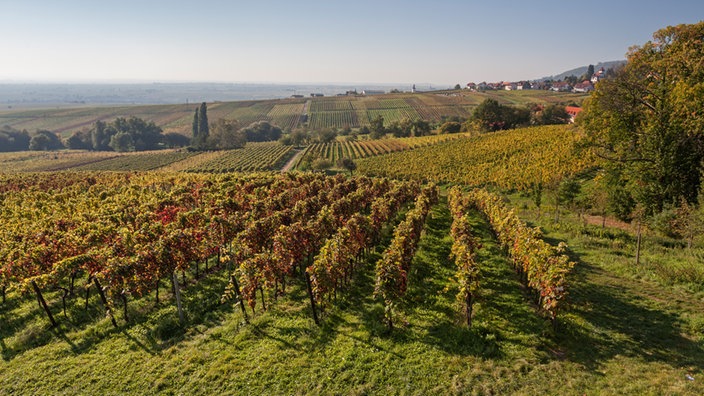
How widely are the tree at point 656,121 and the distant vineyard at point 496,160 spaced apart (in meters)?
5.13

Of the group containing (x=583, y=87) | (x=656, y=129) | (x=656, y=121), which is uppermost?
(x=583, y=87)

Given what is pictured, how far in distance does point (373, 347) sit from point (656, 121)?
105 ft

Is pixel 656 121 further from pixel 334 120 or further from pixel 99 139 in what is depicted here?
pixel 99 139

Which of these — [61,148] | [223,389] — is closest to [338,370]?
[223,389]

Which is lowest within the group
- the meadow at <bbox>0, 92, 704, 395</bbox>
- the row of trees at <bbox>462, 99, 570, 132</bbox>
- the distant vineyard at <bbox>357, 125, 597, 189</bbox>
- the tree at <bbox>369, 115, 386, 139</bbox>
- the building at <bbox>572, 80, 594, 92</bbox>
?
the meadow at <bbox>0, 92, 704, 395</bbox>

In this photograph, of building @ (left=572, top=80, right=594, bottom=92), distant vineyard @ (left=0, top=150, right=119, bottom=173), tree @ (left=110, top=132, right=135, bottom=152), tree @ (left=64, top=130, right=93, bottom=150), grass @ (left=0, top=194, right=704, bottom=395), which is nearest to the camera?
grass @ (left=0, top=194, right=704, bottom=395)

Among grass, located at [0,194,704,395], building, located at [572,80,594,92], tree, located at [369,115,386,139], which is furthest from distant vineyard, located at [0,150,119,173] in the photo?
building, located at [572,80,594,92]

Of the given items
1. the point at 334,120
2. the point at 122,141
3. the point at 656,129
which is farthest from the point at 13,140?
the point at 656,129

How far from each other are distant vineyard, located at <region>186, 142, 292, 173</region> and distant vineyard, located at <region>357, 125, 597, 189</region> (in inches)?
938

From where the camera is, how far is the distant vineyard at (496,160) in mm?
48000

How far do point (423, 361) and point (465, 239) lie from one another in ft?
25.0

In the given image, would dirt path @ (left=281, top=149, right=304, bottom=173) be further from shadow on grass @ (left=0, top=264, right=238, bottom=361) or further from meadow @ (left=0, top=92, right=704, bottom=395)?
shadow on grass @ (left=0, top=264, right=238, bottom=361)

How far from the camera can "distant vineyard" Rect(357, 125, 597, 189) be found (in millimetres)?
48000

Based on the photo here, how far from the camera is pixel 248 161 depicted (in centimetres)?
8881
